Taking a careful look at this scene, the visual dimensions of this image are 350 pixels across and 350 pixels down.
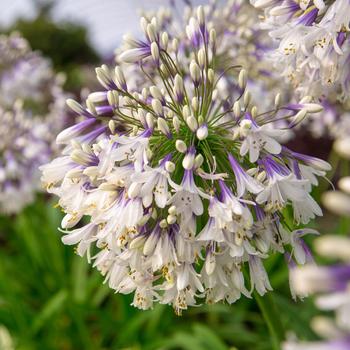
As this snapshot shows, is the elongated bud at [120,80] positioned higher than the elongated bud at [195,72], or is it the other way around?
the elongated bud at [120,80]

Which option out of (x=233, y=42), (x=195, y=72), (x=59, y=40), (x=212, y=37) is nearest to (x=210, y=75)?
(x=195, y=72)

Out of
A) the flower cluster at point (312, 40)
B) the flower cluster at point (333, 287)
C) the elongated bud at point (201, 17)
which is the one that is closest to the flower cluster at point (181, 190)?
the elongated bud at point (201, 17)

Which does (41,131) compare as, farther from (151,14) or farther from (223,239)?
(223,239)

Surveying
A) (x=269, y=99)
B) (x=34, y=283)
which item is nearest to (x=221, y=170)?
(x=269, y=99)

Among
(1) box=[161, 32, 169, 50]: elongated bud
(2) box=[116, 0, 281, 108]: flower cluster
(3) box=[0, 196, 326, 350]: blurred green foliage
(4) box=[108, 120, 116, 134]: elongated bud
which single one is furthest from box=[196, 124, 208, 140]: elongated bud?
(3) box=[0, 196, 326, 350]: blurred green foliage

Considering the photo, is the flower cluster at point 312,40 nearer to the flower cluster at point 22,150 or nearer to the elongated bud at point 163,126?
the elongated bud at point 163,126
